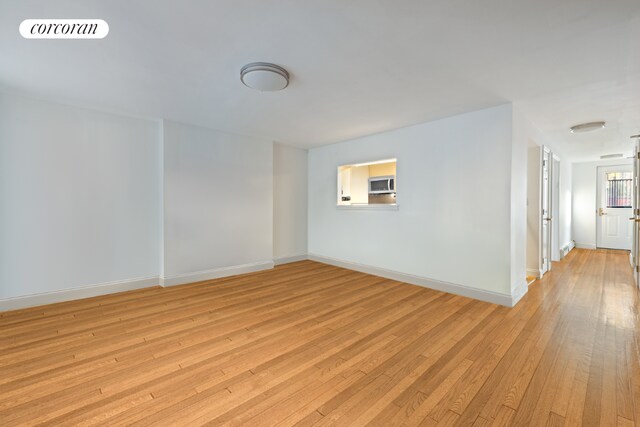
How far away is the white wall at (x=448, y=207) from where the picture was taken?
3430mm

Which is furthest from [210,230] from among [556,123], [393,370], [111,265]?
[556,123]

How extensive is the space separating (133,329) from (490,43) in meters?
4.26

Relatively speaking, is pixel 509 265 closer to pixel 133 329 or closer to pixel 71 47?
pixel 133 329

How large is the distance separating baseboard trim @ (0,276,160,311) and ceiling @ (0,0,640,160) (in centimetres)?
251

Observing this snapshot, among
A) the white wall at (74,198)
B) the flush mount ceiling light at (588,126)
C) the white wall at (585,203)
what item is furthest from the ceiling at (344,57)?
the white wall at (585,203)

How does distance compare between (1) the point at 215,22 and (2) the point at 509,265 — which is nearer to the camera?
(1) the point at 215,22

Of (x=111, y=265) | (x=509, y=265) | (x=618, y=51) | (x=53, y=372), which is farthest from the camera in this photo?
(x=111, y=265)

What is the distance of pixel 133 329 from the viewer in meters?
2.71

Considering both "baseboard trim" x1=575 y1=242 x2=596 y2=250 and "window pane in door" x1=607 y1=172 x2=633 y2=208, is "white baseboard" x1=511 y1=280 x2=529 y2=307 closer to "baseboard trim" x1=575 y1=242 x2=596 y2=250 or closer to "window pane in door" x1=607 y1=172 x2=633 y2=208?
"baseboard trim" x1=575 y1=242 x2=596 y2=250

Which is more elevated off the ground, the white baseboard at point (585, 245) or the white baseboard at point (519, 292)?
the white baseboard at point (585, 245)

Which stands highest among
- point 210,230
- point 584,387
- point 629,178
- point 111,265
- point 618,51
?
point 618,51

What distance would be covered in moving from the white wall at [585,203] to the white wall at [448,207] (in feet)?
19.1

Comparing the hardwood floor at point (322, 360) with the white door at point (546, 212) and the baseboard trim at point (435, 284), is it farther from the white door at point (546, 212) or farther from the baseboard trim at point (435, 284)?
the white door at point (546, 212)

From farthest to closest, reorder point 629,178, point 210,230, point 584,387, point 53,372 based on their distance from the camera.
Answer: point 629,178 → point 210,230 → point 53,372 → point 584,387
